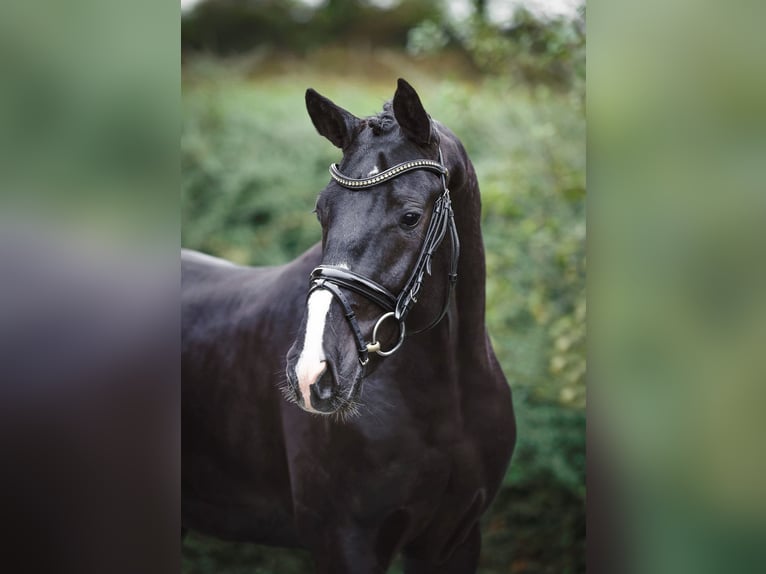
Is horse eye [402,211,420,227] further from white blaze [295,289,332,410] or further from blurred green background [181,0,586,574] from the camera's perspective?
blurred green background [181,0,586,574]

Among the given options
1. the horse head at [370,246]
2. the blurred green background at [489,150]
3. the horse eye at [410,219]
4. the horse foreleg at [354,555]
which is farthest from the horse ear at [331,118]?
the blurred green background at [489,150]

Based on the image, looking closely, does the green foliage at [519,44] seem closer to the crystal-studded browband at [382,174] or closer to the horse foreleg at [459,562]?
the crystal-studded browband at [382,174]

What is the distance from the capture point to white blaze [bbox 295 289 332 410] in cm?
188

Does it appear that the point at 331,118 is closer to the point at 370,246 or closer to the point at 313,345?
the point at 370,246

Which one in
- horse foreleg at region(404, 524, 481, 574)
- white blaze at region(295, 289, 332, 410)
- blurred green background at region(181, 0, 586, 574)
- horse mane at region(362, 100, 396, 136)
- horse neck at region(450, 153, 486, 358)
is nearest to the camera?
white blaze at region(295, 289, 332, 410)

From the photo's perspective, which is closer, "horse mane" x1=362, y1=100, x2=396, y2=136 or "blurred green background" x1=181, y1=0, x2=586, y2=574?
"horse mane" x1=362, y1=100, x2=396, y2=136

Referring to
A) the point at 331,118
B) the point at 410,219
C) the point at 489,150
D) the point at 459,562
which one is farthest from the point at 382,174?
the point at 489,150

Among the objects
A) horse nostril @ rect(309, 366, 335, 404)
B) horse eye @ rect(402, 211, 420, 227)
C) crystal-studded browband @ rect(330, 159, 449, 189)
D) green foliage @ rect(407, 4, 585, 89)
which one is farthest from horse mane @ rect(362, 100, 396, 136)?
green foliage @ rect(407, 4, 585, 89)

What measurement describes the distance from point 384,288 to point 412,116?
0.50m

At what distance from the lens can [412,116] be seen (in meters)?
2.12
